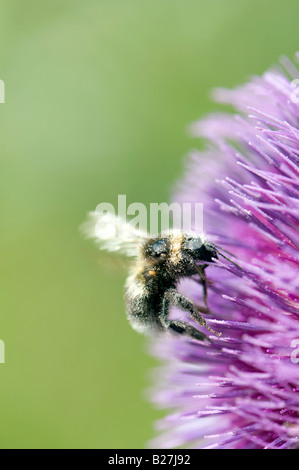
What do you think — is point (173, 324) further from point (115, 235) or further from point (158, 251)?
point (115, 235)

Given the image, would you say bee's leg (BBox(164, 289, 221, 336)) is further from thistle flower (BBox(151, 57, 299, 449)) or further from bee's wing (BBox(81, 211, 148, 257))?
bee's wing (BBox(81, 211, 148, 257))

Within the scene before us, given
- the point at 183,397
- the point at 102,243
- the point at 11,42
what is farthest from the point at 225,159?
the point at 11,42

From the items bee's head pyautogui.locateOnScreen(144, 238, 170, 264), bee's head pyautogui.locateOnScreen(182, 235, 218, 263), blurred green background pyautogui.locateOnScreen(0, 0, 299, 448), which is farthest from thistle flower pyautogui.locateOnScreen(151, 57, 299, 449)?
blurred green background pyautogui.locateOnScreen(0, 0, 299, 448)

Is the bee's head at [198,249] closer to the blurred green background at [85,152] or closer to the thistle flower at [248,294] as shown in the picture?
the thistle flower at [248,294]

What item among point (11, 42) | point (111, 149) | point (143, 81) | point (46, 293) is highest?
point (11, 42)

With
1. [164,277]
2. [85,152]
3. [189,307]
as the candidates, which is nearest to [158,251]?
[164,277]

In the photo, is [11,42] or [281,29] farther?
[11,42]
